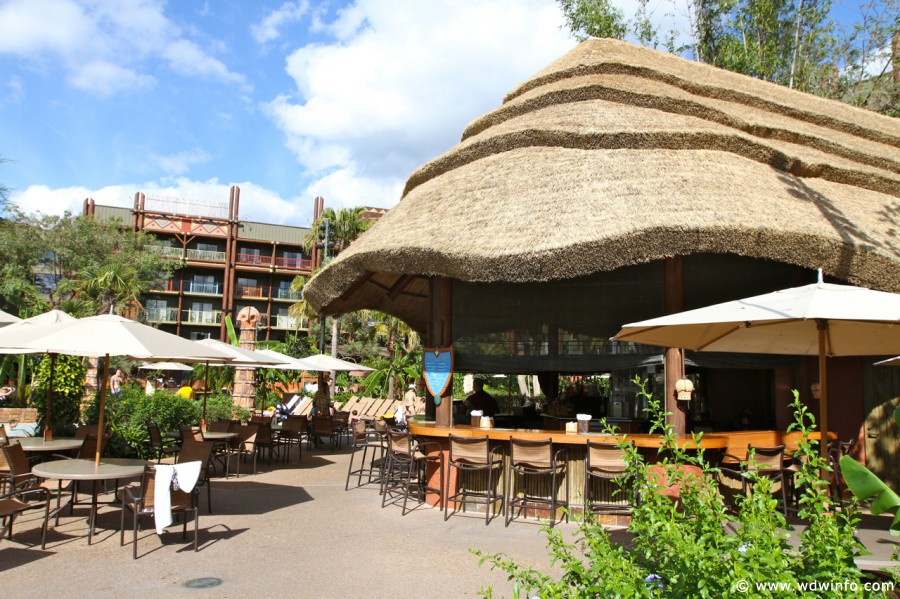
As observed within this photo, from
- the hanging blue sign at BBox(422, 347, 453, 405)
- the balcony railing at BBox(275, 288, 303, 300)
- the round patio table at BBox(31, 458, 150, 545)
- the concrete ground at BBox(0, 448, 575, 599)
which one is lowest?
the concrete ground at BBox(0, 448, 575, 599)

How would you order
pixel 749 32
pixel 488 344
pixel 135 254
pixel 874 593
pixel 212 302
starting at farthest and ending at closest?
pixel 212 302, pixel 135 254, pixel 749 32, pixel 488 344, pixel 874 593

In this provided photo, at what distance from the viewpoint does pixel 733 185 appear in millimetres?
8312

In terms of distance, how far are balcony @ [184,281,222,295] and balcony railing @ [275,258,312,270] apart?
507 centimetres

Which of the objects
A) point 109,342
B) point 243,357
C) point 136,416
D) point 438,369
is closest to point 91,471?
point 109,342

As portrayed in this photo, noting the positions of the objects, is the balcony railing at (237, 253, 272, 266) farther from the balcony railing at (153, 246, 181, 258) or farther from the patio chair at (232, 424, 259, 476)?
the patio chair at (232, 424, 259, 476)

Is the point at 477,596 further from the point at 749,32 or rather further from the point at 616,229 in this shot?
the point at 749,32

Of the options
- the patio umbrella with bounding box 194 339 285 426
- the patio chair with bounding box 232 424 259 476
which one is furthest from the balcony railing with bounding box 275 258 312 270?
the patio chair with bounding box 232 424 259 476

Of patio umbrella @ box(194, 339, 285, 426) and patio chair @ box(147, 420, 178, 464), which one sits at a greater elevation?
patio umbrella @ box(194, 339, 285, 426)

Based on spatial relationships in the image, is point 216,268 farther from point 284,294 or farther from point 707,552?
point 707,552

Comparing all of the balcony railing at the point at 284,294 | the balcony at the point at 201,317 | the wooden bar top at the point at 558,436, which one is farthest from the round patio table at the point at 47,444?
the balcony railing at the point at 284,294

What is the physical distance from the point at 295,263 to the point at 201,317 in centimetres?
832

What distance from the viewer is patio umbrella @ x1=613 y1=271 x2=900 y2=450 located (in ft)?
14.9

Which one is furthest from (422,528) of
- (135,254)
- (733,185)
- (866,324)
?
(135,254)

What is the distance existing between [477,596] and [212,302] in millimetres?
48645
